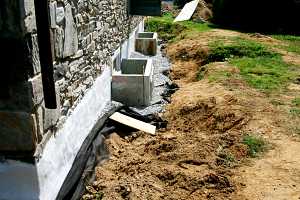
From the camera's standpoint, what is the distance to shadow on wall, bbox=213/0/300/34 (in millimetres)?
16703

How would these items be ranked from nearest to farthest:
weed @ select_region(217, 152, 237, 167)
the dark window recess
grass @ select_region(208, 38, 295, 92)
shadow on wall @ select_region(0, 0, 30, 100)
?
shadow on wall @ select_region(0, 0, 30, 100) → weed @ select_region(217, 152, 237, 167) → grass @ select_region(208, 38, 295, 92) → the dark window recess

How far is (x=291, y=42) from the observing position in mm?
14062

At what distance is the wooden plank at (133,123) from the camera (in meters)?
6.88

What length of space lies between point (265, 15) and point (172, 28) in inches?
180

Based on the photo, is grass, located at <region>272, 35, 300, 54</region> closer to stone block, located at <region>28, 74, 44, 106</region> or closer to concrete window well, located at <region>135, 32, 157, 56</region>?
concrete window well, located at <region>135, 32, 157, 56</region>

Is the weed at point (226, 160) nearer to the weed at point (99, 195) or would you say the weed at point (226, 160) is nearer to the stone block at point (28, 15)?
the weed at point (99, 195)

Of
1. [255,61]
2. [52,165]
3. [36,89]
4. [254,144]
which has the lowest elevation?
[254,144]

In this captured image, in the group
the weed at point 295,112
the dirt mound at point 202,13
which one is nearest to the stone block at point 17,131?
the weed at point 295,112

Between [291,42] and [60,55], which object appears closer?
[60,55]

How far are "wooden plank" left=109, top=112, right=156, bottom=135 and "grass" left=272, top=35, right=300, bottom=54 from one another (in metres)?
7.35

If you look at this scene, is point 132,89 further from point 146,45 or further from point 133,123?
point 146,45

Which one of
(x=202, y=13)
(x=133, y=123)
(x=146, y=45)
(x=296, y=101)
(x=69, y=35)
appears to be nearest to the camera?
(x=69, y=35)

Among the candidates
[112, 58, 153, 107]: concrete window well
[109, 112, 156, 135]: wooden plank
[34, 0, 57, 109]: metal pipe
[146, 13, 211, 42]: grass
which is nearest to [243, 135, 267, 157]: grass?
[109, 112, 156, 135]: wooden plank

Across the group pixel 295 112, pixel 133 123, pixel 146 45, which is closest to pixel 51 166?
pixel 133 123
